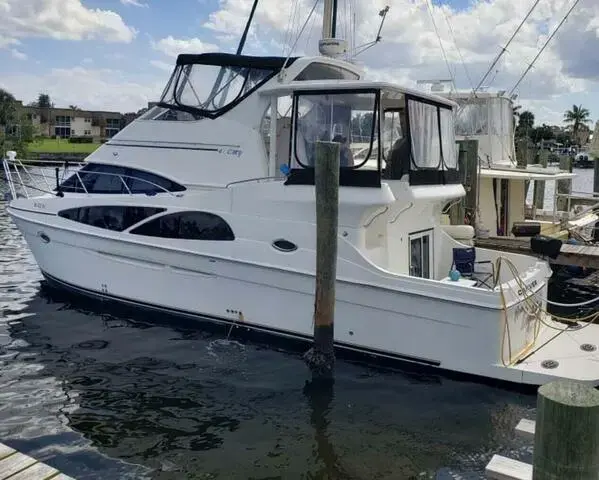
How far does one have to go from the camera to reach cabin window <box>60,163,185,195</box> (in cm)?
994

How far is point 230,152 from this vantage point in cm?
950

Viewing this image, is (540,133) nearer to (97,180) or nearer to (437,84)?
(437,84)

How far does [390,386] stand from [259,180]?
3.39 metres

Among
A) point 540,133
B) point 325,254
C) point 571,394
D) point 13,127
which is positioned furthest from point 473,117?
point 540,133

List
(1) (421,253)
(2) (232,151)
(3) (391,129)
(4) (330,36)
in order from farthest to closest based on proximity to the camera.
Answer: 1. (4) (330,36)
2. (1) (421,253)
3. (2) (232,151)
4. (3) (391,129)

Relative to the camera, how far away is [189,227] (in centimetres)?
927

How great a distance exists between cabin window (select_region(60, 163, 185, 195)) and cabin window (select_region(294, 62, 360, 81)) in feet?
8.26

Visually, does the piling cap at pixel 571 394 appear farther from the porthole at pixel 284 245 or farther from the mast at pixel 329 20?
the mast at pixel 329 20

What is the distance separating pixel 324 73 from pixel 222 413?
18.2 feet

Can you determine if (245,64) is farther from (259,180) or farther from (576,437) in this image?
(576,437)

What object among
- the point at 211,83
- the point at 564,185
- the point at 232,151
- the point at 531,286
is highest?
the point at 211,83

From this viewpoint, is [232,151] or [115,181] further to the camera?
[115,181]

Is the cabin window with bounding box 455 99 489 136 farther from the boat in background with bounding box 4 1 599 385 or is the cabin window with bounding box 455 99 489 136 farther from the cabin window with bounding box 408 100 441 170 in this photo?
the cabin window with bounding box 408 100 441 170

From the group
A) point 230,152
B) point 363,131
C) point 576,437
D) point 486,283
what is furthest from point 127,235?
point 576,437
